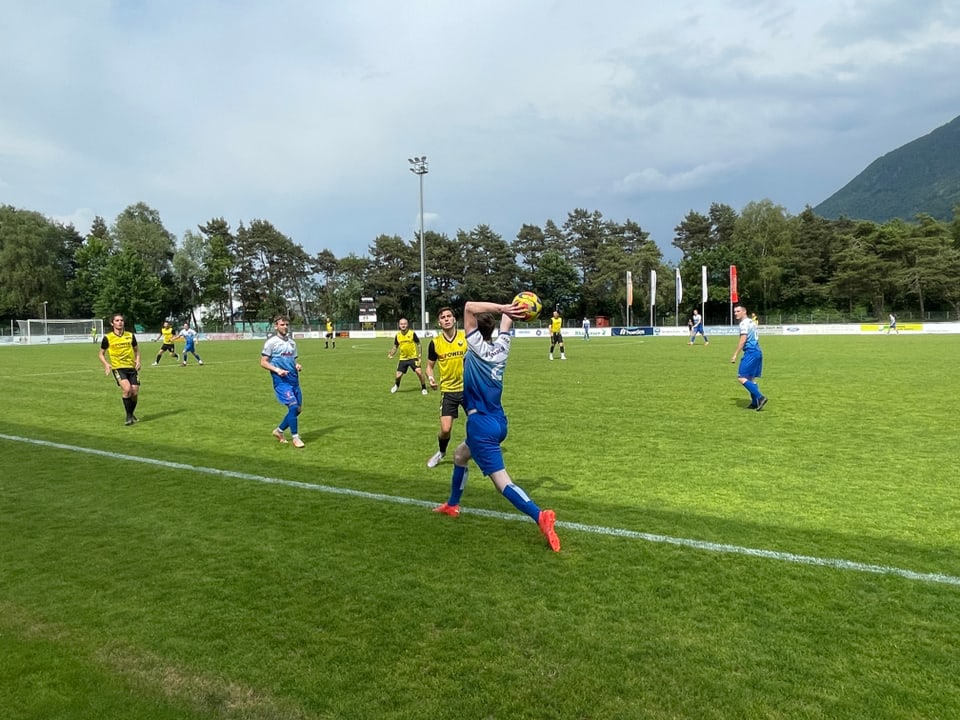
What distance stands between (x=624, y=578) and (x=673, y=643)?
830mm

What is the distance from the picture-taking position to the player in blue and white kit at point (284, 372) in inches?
359

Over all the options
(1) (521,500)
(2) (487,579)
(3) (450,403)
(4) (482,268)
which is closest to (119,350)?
(3) (450,403)

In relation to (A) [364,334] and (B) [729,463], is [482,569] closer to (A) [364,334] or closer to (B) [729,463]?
(B) [729,463]

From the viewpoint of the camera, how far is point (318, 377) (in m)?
19.6

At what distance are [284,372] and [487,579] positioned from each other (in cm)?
576

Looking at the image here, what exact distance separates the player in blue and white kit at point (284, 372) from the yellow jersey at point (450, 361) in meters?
2.22

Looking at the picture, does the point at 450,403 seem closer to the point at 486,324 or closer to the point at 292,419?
the point at 292,419

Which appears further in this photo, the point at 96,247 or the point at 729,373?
the point at 96,247

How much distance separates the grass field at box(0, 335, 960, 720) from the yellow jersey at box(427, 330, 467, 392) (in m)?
1.02

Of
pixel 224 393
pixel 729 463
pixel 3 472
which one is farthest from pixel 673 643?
pixel 224 393

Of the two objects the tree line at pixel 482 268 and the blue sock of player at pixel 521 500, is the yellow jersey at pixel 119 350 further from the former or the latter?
the tree line at pixel 482 268

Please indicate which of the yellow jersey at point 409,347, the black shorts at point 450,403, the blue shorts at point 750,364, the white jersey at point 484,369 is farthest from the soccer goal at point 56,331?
the white jersey at point 484,369

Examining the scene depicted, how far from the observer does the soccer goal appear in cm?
5844

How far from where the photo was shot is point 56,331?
201 feet
